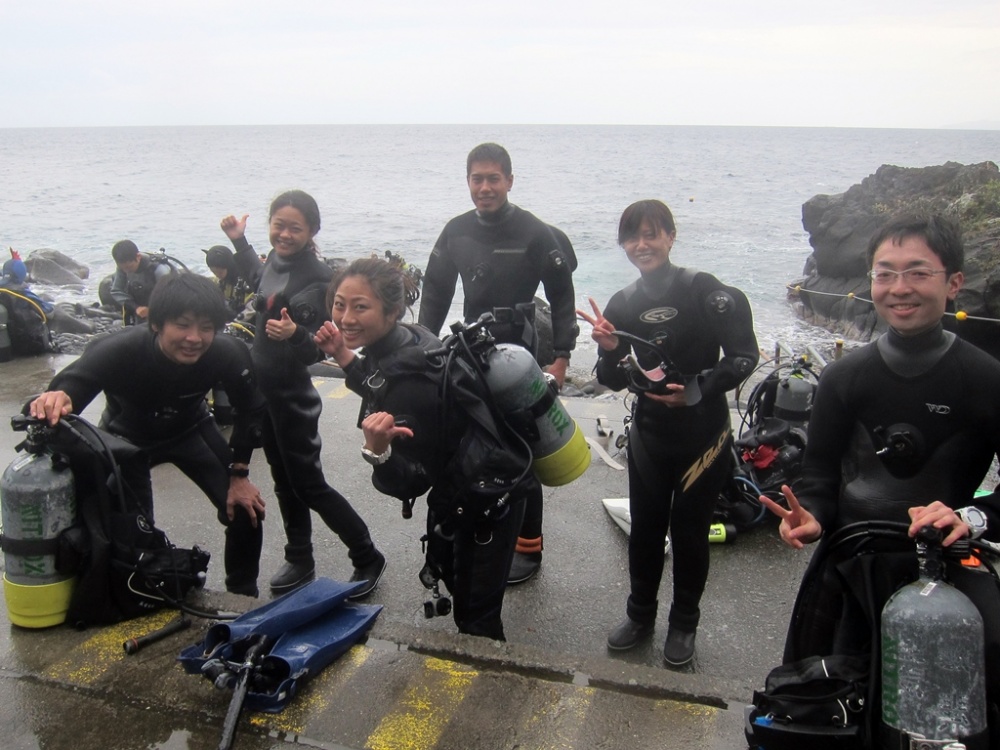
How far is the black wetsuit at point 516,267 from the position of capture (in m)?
3.79

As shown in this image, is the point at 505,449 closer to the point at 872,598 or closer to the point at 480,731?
the point at 480,731

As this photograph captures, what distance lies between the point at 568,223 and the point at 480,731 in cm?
3226

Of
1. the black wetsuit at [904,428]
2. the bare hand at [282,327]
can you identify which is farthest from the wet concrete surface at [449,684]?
the bare hand at [282,327]

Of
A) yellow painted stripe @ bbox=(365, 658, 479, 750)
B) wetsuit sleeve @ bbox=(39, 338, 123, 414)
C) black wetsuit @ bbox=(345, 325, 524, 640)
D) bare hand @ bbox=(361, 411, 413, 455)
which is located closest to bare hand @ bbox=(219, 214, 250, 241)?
wetsuit sleeve @ bbox=(39, 338, 123, 414)

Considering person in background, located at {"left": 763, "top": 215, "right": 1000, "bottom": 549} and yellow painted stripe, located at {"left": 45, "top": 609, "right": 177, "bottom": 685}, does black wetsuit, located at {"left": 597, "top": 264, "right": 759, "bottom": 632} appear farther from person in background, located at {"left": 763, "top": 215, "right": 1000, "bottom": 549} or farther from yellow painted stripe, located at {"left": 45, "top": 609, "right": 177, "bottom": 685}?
yellow painted stripe, located at {"left": 45, "top": 609, "right": 177, "bottom": 685}

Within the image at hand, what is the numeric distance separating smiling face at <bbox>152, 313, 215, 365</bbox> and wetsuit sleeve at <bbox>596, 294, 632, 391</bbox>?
1.52 meters

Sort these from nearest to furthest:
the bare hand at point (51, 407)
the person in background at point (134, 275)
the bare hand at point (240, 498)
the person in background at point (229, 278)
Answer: the bare hand at point (51, 407), the bare hand at point (240, 498), the person in background at point (229, 278), the person in background at point (134, 275)

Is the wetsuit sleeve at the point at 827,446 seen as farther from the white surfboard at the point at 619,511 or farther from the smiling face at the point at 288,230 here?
the smiling face at the point at 288,230

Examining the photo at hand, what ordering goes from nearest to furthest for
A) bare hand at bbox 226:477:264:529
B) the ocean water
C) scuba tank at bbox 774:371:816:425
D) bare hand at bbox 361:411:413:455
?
1. bare hand at bbox 361:411:413:455
2. bare hand at bbox 226:477:264:529
3. scuba tank at bbox 774:371:816:425
4. the ocean water

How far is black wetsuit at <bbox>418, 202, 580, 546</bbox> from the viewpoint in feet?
12.4

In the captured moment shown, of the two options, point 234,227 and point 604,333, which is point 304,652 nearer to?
point 604,333

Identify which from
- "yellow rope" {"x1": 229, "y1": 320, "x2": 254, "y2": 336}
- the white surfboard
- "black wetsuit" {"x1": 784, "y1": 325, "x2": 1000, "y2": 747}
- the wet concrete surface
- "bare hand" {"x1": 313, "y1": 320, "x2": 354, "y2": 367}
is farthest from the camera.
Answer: "yellow rope" {"x1": 229, "y1": 320, "x2": 254, "y2": 336}

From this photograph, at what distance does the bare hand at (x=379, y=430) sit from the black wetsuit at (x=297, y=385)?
1.13 m

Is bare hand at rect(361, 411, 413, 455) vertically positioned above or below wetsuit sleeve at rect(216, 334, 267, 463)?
above
